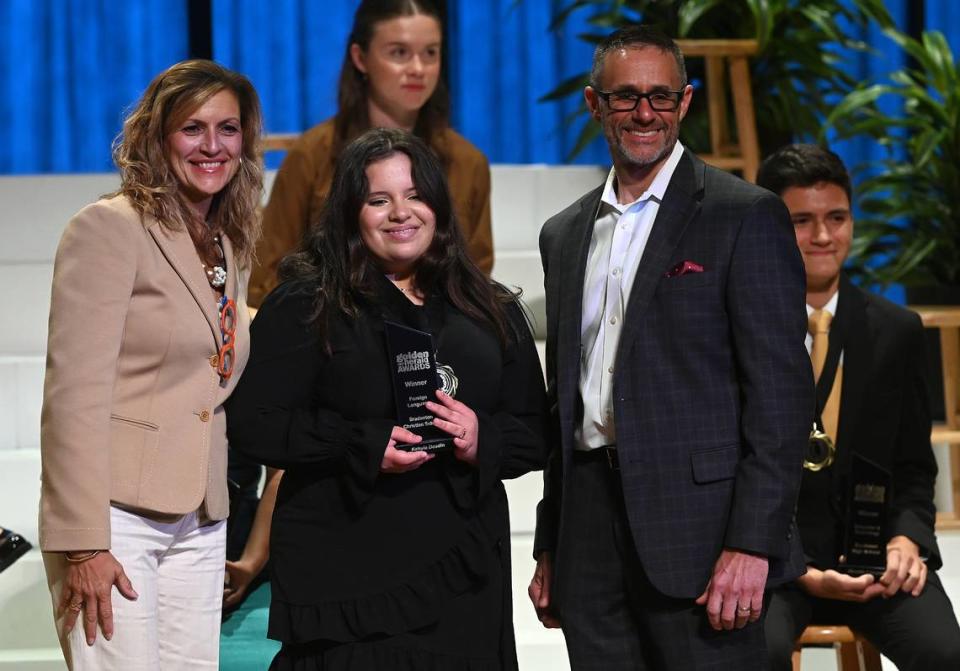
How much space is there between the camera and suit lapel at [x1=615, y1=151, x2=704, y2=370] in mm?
2215

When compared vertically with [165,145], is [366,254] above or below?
below

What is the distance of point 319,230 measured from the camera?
236 centimetres

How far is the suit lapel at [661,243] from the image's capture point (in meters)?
2.21

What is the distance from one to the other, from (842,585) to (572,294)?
3.19ft

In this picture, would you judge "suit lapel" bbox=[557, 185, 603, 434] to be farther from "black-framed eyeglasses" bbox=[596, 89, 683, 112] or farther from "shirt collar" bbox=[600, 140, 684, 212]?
"black-framed eyeglasses" bbox=[596, 89, 683, 112]

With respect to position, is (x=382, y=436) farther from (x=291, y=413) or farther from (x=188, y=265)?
(x=188, y=265)

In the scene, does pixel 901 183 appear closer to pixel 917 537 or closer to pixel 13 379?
pixel 917 537

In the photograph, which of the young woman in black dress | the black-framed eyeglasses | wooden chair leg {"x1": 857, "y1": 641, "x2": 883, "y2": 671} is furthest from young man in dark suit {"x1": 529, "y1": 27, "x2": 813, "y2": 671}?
wooden chair leg {"x1": 857, "y1": 641, "x2": 883, "y2": 671}

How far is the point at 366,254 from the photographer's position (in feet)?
7.62

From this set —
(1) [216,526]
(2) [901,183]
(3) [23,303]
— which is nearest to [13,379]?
(3) [23,303]

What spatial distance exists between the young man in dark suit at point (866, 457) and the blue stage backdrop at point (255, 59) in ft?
10.9

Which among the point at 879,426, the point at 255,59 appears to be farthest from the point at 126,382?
the point at 255,59

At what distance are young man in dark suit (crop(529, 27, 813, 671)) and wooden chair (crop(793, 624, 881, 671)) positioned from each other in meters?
0.69

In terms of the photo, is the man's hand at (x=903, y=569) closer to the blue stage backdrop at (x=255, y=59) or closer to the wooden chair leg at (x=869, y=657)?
the wooden chair leg at (x=869, y=657)
